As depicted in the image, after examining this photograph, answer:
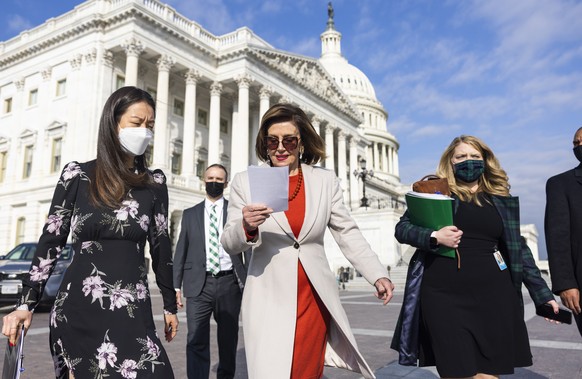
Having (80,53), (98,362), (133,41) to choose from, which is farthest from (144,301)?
(80,53)

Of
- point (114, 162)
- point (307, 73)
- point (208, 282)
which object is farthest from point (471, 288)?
point (307, 73)

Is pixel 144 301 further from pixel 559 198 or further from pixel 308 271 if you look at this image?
pixel 559 198

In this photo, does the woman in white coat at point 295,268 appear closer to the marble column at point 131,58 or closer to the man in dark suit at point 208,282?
the man in dark suit at point 208,282

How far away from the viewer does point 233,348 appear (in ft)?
15.6

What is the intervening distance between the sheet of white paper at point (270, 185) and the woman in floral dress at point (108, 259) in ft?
2.31

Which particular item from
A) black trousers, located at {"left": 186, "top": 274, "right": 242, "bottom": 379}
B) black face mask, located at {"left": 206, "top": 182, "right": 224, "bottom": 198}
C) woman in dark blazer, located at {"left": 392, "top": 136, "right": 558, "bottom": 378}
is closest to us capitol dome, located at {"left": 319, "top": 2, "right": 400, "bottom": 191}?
black face mask, located at {"left": 206, "top": 182, "right": 224, "bottom": 198}

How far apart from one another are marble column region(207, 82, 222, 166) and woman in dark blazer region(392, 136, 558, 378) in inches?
1250

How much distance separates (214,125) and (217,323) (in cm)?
3155

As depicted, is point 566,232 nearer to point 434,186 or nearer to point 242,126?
point 434,186

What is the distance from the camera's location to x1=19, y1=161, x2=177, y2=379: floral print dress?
247cm

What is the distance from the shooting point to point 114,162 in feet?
9.24

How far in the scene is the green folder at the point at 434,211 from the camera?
11.0 feet

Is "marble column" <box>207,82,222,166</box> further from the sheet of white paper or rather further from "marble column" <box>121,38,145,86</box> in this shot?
the sheet of white paper

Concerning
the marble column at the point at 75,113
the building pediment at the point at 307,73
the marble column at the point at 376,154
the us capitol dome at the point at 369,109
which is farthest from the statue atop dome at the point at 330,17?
the marble column at the point at 75,113
